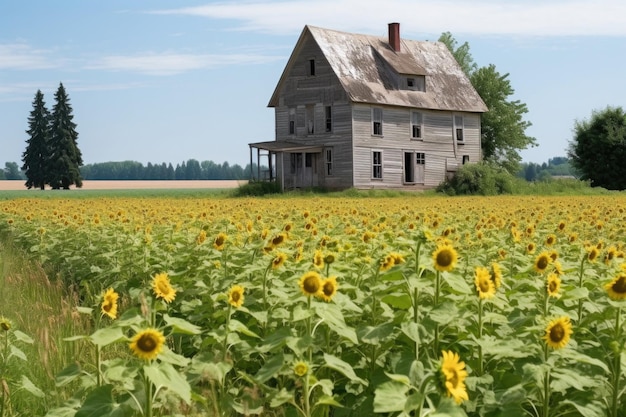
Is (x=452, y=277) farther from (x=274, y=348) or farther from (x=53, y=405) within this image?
(x=53, y=405)

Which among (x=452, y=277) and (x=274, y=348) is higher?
(x=452, y=277)

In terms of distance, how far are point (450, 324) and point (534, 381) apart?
635 mm

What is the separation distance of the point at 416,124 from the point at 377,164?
4229 mm

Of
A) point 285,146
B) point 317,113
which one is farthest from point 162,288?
point 317,113

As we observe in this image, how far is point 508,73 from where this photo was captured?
61.9 metres

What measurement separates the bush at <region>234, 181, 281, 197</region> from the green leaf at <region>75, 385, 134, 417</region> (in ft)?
122

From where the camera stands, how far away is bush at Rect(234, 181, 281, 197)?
135ft

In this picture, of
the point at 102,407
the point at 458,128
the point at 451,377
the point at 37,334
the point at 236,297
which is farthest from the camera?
the point at 458,128

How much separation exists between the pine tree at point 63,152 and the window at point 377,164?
39678 millimetres

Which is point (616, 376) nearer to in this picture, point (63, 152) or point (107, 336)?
point (107, 336)

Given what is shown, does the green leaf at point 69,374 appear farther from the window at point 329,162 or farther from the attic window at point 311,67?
the attic window at point 311,67

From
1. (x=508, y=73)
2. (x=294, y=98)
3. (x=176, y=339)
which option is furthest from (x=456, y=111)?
(x=176, y=339)

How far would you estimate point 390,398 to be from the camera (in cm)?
343

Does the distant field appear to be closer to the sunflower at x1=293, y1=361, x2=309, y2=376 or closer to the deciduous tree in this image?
the deciduous tree
